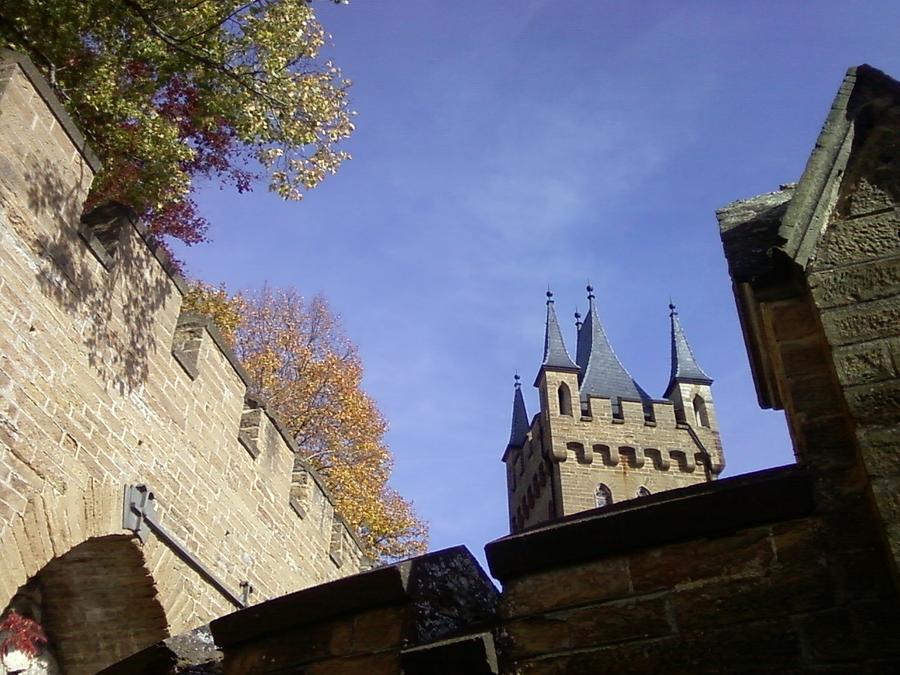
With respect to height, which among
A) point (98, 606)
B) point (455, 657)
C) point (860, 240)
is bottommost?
point (455, 657)

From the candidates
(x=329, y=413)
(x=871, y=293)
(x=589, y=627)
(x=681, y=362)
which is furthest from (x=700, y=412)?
(x=589, y=627)

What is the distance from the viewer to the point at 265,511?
27.3 feet

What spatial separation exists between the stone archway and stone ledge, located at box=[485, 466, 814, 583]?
13.2ft

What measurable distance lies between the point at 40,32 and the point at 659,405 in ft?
107

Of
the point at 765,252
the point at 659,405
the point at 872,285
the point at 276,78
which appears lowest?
the point at 872,285

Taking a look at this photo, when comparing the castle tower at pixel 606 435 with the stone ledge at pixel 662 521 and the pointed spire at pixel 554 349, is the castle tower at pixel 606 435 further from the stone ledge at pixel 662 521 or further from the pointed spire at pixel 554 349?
the stone ledge at pixel 662 521

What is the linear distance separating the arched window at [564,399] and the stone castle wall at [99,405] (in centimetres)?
2834

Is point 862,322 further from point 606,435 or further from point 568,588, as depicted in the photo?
point 606,435

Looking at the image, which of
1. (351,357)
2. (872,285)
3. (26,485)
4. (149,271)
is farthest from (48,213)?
(351,357)

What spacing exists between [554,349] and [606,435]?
4.57m

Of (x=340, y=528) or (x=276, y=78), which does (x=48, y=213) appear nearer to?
(x=276, y=78)

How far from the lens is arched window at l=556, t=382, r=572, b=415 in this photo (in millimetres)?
35844

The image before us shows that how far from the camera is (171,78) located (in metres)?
9.00

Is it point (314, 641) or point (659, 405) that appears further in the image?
point (659, 405)
